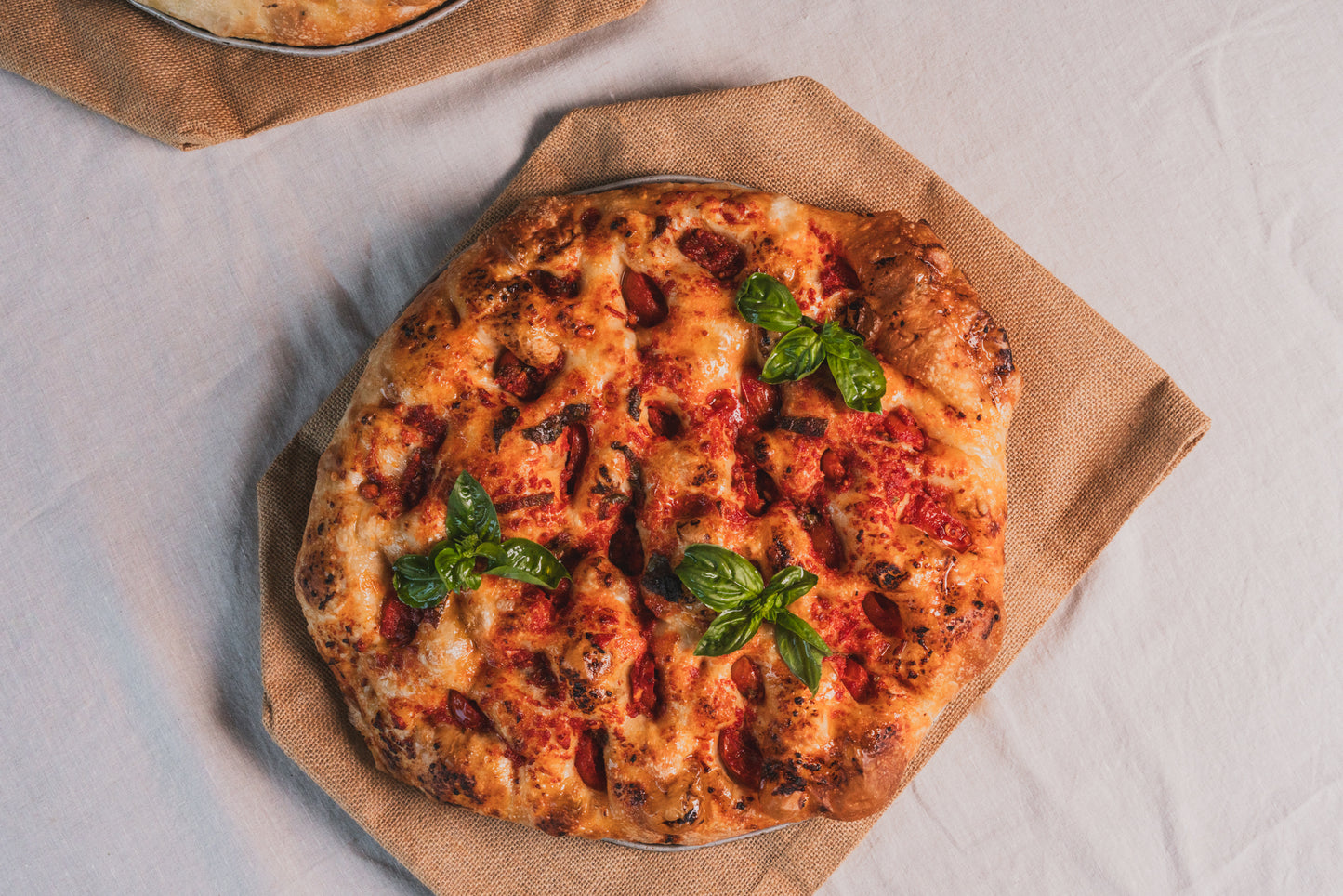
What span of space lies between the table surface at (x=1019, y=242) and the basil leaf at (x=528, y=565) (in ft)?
3.92

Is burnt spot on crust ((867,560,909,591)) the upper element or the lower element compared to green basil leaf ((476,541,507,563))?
→ upper

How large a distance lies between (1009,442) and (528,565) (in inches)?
64.6

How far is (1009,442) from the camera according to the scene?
3170mm

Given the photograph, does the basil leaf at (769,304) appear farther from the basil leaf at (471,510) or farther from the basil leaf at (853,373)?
the basil leaf at (471,510)

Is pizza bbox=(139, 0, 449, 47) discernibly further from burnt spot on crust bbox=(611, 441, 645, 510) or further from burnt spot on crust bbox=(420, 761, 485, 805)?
burnt spot on crust bbox=(420, 761, 485, 805)

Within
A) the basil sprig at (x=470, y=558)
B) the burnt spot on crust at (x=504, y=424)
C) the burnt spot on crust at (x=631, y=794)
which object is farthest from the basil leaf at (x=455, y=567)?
the burnt spot on crust at (x=631, y=794)

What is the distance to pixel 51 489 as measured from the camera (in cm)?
321

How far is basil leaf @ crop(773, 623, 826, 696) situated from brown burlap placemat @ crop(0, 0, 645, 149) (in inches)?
84.5

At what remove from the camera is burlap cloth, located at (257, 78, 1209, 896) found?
3072 mm

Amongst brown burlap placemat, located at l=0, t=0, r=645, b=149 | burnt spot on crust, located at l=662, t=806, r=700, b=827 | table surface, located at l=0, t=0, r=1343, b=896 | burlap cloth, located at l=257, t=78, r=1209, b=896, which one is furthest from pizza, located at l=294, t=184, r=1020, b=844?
brown burlap placemat, located at l=0, t=0, r=645, b=149

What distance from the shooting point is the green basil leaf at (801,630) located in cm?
243

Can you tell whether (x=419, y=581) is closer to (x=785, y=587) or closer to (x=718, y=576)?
(x=718, y=576)

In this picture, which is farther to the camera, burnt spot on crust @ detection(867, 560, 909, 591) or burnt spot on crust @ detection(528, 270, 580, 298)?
burnt spot on crust @ detection(528, 270, 580, 298)

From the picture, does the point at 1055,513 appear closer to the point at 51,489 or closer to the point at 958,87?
the point at 958,87
